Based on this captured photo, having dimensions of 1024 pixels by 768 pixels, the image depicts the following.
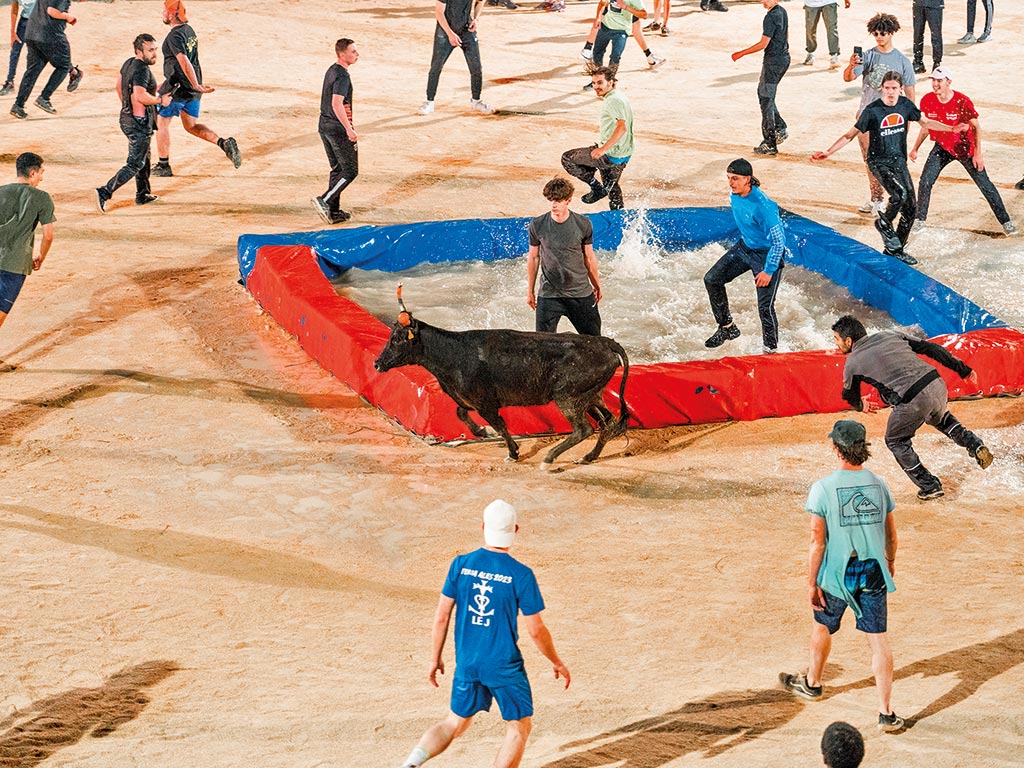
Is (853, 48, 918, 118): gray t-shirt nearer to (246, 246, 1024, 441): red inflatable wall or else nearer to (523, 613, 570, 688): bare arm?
(246, 246, 1024, 441): red inflatable wall

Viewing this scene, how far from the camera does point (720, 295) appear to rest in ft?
33.8

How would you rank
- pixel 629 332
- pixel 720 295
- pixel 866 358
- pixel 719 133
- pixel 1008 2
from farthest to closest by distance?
pixel 1008 2 < pixel 719 133 < pixel 629 332 < pixel 720 295 < pixel 866 358

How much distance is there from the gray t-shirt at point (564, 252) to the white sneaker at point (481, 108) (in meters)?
8.57

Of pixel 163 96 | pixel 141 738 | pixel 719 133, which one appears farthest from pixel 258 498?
pixel 719 133

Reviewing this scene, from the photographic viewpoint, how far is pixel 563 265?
9102mm

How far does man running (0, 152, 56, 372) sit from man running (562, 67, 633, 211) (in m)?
4.68

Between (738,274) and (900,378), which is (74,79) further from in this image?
(900,378)

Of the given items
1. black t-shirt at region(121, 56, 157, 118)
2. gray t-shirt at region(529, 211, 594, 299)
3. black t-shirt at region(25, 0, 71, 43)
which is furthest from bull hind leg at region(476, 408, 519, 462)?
black t-shirt at region(25, 0, 71, 43)

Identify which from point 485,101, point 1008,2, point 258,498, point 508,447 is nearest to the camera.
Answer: point 258,498

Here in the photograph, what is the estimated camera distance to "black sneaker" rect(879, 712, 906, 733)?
19.0ft

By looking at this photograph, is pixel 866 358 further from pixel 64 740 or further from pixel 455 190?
pixel 455 190

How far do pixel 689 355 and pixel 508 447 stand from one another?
7.97 ft

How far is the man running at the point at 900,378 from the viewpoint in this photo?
301 inches

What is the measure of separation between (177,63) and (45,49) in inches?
145
